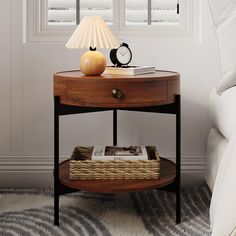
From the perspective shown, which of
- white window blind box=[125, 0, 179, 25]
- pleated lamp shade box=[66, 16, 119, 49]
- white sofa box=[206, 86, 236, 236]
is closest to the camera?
white sofa box=[206, 86, 236, 236]

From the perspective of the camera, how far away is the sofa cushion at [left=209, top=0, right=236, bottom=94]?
230 cm

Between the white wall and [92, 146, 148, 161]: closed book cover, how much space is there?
0.40 m

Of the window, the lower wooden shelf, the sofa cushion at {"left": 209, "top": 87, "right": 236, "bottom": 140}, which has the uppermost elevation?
the window

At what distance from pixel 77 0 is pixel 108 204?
3.88 feet

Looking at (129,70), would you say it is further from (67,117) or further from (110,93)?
(67,117)

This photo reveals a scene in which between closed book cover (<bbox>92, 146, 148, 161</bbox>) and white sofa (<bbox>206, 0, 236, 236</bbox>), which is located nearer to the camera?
white sofa (<bbox>206, 0, 236, 236</bbox>)

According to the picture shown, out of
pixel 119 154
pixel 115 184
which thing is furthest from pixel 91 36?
pixel 115 184

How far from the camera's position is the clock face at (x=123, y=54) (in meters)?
2.44

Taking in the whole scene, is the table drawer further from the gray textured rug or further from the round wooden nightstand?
the gray textured rug

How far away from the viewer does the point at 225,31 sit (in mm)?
2348

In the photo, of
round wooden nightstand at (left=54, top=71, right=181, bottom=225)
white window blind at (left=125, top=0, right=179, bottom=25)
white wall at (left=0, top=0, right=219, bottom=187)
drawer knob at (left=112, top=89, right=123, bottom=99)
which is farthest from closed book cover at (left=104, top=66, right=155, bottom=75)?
white window blind at (left=125, top=0, right=179, bottom=25)

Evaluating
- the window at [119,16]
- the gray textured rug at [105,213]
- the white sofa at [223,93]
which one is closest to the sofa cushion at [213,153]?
the white sofa at [223,93]

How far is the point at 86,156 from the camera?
2.52m

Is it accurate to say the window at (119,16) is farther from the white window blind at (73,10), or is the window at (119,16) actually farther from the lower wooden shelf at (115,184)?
the lower wooden shelf at (115,184)
